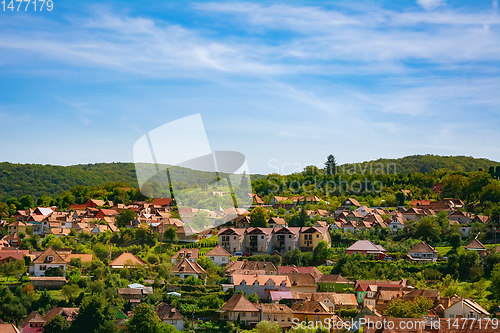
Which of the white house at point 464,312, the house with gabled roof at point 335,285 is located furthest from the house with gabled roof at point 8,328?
the white house at point 464,312

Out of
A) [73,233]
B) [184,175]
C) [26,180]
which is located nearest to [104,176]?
[26,180]

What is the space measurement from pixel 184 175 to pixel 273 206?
32.0 m

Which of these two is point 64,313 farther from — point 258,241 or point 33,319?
point 258,241

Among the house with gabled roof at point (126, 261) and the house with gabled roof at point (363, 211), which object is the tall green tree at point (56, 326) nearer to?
the house with gabled roof at point (126, 261)

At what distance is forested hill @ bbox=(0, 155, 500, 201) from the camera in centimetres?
6819

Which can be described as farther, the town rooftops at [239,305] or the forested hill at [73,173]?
the forested hill at [73,173]

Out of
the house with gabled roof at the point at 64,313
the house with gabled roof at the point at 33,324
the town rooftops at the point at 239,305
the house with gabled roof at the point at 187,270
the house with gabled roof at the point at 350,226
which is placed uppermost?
the house with gabled roof at the point at 350,226

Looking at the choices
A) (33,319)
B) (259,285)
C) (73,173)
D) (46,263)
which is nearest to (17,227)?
(46,263)

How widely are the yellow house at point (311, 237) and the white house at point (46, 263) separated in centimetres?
1236

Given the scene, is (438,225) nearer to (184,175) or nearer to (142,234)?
(142,234)

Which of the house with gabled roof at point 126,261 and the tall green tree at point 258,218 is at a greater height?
the tall green tree at point 258,218

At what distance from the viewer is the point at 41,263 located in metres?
27.3

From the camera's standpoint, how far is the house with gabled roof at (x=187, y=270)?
88.4 ft

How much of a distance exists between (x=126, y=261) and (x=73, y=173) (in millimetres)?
49661
